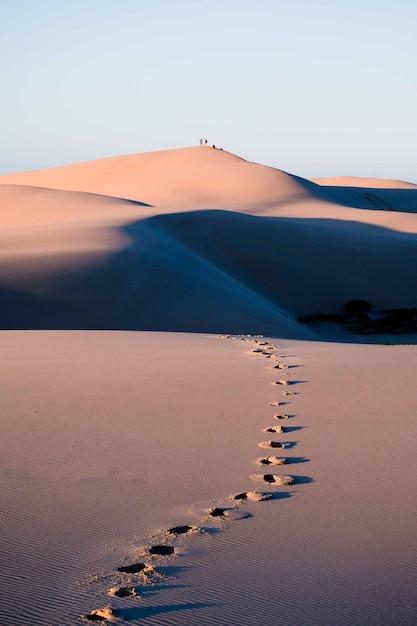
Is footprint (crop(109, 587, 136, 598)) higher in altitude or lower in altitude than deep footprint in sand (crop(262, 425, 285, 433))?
lower

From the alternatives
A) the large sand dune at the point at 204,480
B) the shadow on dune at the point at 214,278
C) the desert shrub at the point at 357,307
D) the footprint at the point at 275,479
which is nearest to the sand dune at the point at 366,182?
the shadow on dune at the point at 214,278

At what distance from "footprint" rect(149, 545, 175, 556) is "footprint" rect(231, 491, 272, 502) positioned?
2.56ft

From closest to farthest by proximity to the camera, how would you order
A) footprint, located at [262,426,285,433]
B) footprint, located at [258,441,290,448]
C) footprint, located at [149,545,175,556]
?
footprint, located at [149,545,175,556], footprint, located at [258,441,290,448], footprint, located at [262,426,285,433]

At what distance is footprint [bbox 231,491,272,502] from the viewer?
15.7 feet

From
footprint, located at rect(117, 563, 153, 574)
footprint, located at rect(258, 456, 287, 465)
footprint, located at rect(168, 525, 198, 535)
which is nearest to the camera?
footprint, located at rect(117, 563, 153, 574)

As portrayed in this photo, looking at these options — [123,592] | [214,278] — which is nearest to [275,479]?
[123,592]

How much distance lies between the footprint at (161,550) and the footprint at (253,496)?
779 millimetres

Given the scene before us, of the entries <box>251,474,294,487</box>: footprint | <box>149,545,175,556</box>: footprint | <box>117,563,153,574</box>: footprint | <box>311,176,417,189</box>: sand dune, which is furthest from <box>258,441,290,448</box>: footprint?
<box>311,176,417,189</box>: sand dune

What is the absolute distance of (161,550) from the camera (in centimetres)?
405

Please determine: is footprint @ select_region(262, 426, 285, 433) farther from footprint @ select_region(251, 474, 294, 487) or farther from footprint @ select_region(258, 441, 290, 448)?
footprint @ select_region(251, 474, 294, 487)

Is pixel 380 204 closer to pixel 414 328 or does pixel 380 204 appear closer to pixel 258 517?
pixel 414 328

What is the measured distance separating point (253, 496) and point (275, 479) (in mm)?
364

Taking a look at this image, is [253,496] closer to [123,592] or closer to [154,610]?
[123,592]

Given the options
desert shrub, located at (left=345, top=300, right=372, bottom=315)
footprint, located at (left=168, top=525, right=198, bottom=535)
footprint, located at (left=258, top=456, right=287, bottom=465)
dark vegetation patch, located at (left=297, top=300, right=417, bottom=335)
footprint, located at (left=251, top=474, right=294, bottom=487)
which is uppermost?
desert shrub, located at (left=345, top=300, right=372, bottom=315)
